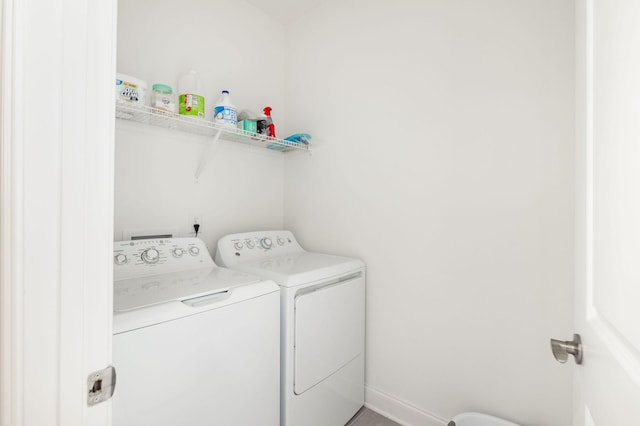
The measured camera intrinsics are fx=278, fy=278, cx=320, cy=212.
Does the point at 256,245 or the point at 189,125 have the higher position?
the point at 189,125

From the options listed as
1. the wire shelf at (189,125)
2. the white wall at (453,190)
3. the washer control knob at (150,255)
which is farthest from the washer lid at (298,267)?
the wire shelf at (189,125)

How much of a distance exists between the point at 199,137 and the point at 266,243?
32.4 inches

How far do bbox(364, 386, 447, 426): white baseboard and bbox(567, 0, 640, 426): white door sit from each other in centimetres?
108

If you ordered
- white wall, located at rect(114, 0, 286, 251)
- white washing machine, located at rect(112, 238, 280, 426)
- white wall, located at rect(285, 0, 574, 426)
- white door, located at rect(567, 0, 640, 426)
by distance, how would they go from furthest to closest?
white wall, located at rect(114, 0, 286, 251) < white wall, located at rect(285, 0, 574, 426) < white washing machine, located at rect(112, 238, 280, 426) < white door, located at rect(567, 0, 640, 426)

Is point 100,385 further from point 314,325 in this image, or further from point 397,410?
point 397,410

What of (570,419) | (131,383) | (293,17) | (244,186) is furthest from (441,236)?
(293,17)

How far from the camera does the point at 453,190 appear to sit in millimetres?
1544

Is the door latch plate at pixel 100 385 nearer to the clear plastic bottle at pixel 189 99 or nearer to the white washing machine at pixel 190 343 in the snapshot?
the white washing machine at pixel 190 343

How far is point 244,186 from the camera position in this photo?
6.80 ft

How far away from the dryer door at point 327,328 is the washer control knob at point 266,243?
1.82 feet

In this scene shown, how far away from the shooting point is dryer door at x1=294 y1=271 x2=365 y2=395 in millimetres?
1392

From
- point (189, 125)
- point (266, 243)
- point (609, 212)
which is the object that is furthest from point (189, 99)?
point (609, 212)

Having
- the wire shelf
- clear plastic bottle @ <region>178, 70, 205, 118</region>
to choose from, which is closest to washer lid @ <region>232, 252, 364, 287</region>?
the wire shelf

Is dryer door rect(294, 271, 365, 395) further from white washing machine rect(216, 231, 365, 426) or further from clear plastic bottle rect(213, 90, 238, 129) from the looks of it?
clear plastic bottle rect(213, 90, 238, 129)
